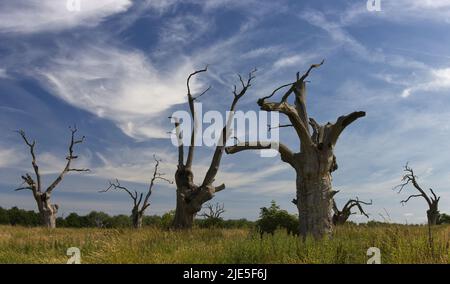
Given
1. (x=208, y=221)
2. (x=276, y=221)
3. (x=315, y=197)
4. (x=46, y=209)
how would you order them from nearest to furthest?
(x=315, y=197) < (x=276, y=221) < (x=208, y=221) < (x=46, y=209)

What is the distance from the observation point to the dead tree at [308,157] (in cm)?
1647

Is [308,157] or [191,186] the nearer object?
[308,157]

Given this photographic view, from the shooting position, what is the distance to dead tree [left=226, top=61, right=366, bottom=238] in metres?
16.5

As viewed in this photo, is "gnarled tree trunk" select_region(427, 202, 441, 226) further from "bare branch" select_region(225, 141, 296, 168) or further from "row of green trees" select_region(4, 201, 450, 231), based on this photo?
"bare branch" select_region(225, 141, 296, 168)

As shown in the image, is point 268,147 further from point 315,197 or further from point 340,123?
point 340,123

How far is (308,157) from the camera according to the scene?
667 inches

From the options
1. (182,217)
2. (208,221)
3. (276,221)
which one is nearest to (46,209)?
(208,221)

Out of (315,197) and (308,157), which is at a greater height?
(308,157)

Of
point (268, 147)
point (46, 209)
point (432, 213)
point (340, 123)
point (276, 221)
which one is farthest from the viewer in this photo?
point (432, 213)

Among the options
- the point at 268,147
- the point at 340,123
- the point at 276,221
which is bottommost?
the point at 276,221
